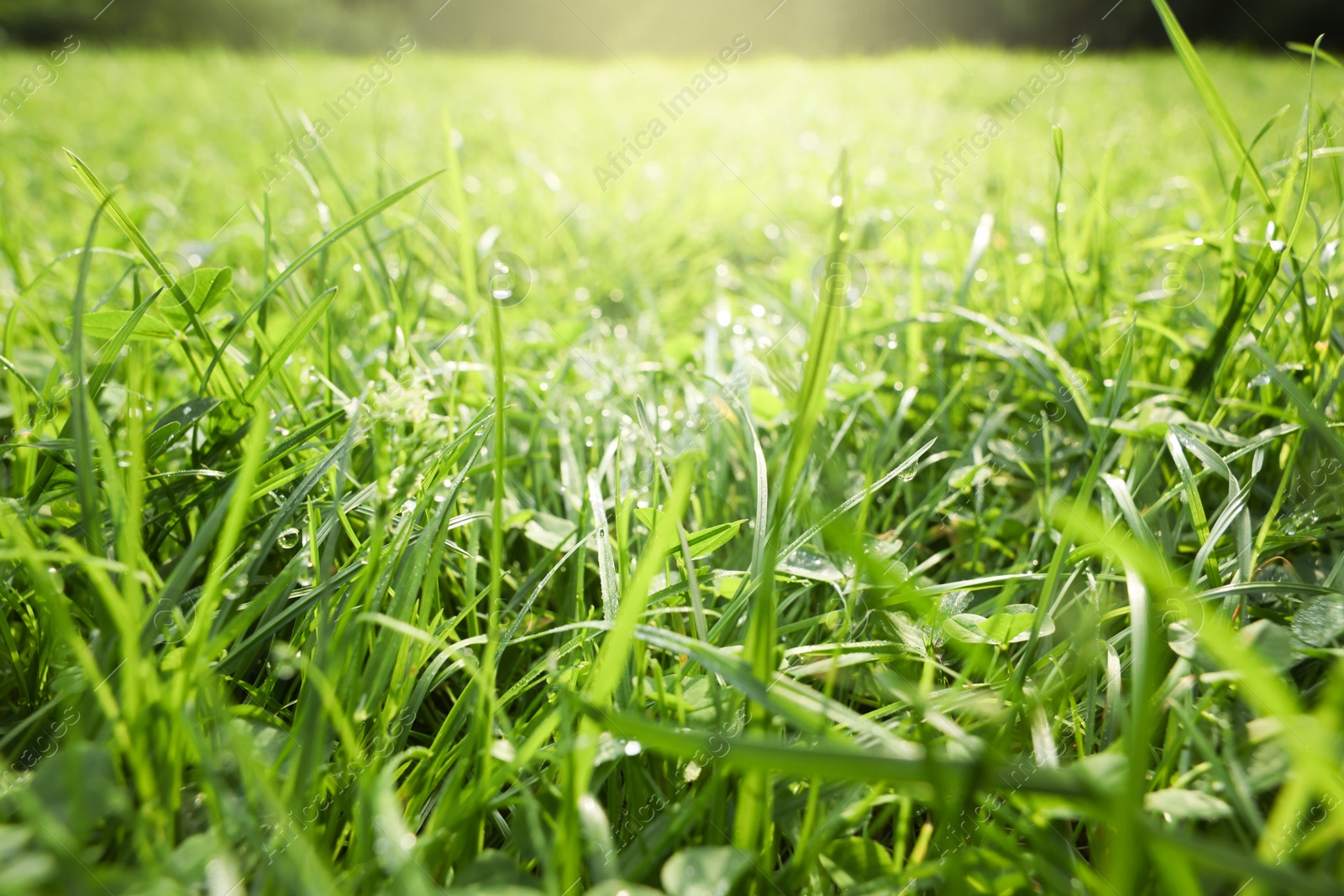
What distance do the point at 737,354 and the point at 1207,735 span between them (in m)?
0.76

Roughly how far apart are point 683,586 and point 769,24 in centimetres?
1047

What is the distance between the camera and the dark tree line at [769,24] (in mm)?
9117

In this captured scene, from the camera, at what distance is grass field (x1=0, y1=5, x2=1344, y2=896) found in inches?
18.7

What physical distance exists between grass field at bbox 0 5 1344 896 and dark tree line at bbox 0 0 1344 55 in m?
7.87

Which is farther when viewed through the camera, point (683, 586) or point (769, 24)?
point (769, 24)

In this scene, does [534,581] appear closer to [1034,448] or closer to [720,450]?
[720,450]

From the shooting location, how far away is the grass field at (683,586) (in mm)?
476

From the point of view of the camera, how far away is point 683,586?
28.9 inches

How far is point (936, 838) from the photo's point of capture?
0.49 meters

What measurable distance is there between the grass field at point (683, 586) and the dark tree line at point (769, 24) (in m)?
7.87

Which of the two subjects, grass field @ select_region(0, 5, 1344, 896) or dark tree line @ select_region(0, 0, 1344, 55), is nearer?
grass field @ select_region(0, 5, 1344, 896)

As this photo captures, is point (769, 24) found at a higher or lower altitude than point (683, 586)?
higher

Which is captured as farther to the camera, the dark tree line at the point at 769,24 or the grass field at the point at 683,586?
the dark tree line at the point at 769,24

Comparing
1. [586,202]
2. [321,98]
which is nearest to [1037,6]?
[321,98]
